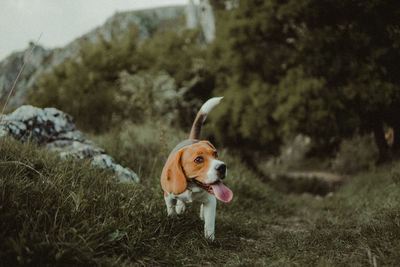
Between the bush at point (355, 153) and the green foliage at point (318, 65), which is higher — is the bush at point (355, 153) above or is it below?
below

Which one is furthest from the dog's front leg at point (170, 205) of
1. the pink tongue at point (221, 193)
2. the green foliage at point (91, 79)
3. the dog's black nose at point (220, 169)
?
the green foliage at point (91, 79)

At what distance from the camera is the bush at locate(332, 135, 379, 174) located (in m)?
9.63

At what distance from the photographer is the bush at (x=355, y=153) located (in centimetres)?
963

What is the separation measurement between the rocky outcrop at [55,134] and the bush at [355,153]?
26.7 ft

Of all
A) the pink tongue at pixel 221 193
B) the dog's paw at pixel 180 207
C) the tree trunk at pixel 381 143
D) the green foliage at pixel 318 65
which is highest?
the pink tongue at pixel 221 193

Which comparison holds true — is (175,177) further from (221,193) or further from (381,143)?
(381,143)

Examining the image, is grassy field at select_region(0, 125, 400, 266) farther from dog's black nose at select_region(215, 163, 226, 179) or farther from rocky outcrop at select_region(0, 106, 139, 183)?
dog's black nose at select_region(215, 163, 226, 179)

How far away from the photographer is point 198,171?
2453 mm

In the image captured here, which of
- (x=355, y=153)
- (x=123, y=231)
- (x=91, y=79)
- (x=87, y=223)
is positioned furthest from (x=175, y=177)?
(x=91, y=79)

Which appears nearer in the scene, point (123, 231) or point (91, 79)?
point (123, 231)

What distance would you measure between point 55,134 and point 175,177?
9.15 feet

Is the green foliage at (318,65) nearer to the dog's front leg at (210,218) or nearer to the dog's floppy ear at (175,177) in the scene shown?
the dog's front leg at (210,218)

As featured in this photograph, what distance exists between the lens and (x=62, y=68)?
17.9 metres

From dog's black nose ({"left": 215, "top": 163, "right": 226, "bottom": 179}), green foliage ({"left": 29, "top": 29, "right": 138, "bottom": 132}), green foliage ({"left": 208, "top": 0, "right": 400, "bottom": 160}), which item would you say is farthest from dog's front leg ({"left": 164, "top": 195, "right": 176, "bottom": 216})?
green foliage ({"left": 29, "top": 29, "right": 138, "bottom": 132})
